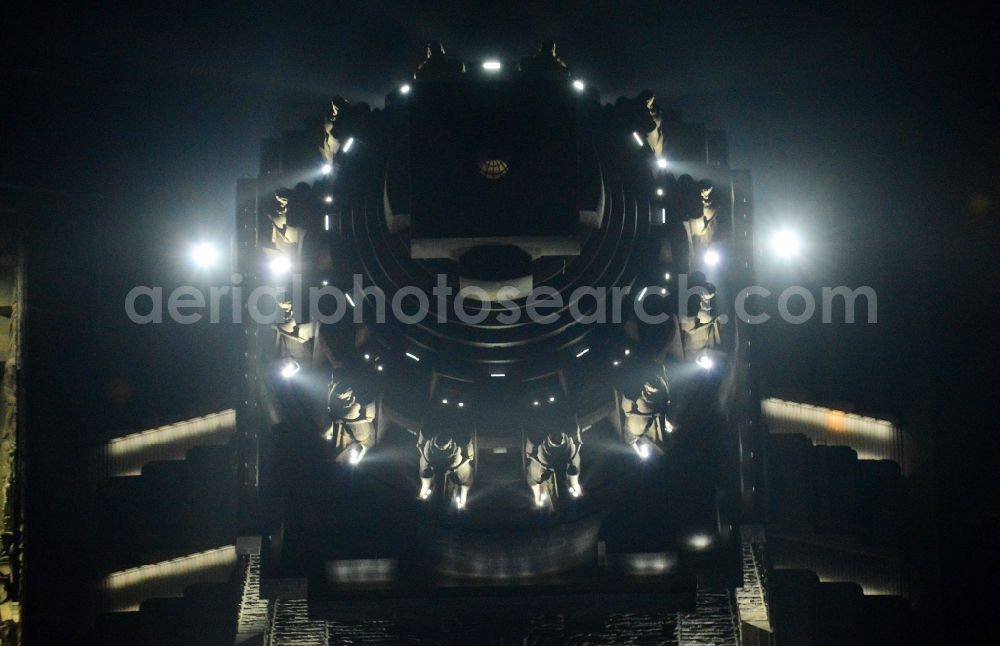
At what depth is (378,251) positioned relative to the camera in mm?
13008

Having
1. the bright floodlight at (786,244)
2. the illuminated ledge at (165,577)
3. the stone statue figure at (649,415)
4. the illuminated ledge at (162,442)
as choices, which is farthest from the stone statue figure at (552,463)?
the bright floodlight at (786,244)

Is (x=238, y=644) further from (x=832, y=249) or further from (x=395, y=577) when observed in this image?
(x=832, y=249)

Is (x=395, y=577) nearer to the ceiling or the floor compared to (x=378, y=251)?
nearer to the floor

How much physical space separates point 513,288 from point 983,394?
4113mm

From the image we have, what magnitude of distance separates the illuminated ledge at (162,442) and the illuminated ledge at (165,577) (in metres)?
0.89

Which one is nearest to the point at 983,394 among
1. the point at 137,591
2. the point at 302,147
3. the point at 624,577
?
the point at 624,577

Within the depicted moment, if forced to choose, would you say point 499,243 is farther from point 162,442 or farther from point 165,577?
point 165,577

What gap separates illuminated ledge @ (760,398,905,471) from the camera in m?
13.0

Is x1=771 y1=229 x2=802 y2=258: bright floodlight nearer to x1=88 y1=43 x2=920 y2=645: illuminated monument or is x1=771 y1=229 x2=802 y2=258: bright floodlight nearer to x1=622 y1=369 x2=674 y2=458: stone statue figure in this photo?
x1=88 y1=43 x2=920 y2=645: illuminated monument

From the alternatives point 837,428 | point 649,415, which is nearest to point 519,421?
point 649,415

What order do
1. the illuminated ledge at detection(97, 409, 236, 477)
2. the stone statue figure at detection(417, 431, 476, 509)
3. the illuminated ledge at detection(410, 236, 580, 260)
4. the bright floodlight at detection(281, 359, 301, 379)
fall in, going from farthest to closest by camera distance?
the illuminated ledge at detection(97, 409, 236, 477) < the bright floodlight at detection(281, 359, 301, 379) < the illuminated ledge at detection(410, 236, 580, 260) < the stone statue figure at detection(417, 431, 476, 509)

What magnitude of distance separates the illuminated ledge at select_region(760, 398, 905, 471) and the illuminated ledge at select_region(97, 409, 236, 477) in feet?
16.0

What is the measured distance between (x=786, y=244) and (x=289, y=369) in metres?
4.93

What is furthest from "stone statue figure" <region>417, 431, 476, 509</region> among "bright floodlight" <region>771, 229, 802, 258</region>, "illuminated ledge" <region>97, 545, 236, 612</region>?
"bright floodlight" <region>771, 229, 802, 258</region>
